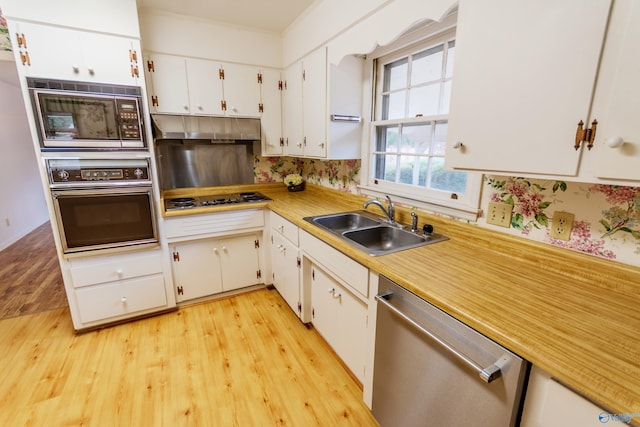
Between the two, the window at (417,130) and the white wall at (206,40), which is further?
the white wall at (206,40)

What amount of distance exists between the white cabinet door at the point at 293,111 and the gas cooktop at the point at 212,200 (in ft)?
1.78

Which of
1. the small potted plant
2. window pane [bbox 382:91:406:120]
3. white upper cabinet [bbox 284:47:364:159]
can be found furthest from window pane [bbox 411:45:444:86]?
the small potted plant

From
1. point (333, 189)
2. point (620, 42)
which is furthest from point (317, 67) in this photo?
point (620, 42)

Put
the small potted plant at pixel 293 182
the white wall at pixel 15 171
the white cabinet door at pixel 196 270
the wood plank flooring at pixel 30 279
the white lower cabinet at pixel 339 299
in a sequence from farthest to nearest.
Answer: the white wall at pixel 15 171 < the small potted plant at pixel 293 182 < the wood plank flooring at pixel 30 279 < the white cabinet door at pixel 196 270 < the white lower cabinet at pixel 339 299

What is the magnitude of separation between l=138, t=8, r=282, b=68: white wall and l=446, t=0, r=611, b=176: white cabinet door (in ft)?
6.47

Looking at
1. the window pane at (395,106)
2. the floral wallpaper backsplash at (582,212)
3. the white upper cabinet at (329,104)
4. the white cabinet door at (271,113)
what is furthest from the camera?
the white cabinet door at (271,113)

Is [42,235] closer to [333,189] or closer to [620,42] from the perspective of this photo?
[333,189]

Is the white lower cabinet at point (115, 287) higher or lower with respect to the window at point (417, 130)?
lower

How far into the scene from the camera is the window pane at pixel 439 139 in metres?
1.69

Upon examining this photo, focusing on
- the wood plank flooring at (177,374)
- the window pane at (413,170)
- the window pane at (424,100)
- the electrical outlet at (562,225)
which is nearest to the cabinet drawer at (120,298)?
the wood plank flooring at (177,374)

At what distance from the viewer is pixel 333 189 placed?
2611mm

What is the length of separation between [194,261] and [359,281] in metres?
1.61

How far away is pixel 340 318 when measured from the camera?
1.71 m

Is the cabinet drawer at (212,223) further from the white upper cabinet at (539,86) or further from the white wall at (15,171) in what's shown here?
the white wall at (15,171)
